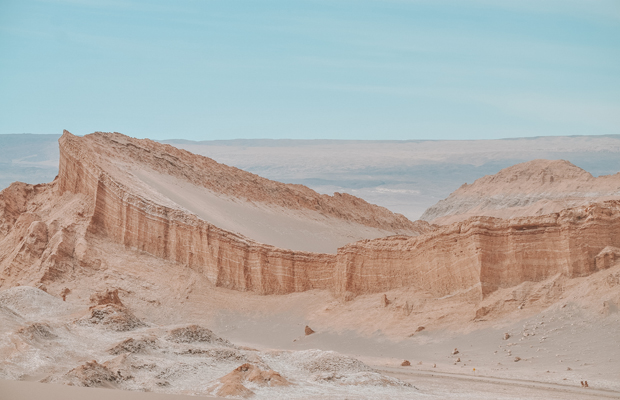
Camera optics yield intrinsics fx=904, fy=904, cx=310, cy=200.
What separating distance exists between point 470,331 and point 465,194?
6387 cm

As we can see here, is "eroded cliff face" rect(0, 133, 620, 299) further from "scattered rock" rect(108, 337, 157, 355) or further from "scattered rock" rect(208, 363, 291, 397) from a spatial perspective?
"scattered rock" rect(108, 337, 157, 355)

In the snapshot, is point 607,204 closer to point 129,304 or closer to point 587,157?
point 129,304

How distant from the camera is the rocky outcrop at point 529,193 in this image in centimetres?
7481

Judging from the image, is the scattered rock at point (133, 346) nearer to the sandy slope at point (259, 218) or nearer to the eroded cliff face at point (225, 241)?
the eroded cliff face at point (225, 241)

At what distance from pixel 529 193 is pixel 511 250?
51.6 metres

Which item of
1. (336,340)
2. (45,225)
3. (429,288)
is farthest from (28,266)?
(429,288)

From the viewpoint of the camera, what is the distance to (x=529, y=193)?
8400cm

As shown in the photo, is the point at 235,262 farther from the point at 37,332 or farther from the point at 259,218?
the point at 37,332

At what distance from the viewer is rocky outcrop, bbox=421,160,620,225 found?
7481 cm

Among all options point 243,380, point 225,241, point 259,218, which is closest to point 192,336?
point 243,380

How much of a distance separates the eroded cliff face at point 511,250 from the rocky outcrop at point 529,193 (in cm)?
3574

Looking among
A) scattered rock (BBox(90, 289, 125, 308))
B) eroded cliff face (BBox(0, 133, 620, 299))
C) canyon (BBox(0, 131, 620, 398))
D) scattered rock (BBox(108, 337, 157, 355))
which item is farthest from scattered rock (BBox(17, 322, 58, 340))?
eroded cliff face (BBox(0, 133, 620, 299))

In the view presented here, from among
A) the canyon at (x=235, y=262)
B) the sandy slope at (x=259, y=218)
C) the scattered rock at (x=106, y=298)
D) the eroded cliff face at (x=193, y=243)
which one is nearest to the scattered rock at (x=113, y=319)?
the canyon at (x=235, y=262)

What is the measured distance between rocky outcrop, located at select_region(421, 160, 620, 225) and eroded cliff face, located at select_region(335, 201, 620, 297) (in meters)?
35.7
